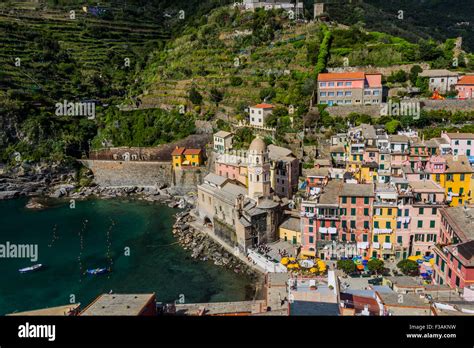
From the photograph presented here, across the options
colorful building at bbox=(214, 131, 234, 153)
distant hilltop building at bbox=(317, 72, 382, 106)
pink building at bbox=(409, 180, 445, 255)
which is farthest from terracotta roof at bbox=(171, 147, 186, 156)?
pink building at bbox=(409, 180, 445, 255)

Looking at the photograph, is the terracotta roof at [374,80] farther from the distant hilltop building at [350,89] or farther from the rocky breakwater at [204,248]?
the rocky breakwater at [204,248]

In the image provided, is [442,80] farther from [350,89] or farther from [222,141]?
[222,141]

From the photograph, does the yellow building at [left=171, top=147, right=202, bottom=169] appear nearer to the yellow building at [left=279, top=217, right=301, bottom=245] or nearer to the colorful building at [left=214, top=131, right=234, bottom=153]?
the colorful building at [left=214, top=131, right=234, bottom=153]

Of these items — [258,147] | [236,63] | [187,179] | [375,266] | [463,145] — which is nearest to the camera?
[375,266]

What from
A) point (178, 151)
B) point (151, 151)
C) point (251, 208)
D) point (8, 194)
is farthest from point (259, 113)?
point (8, 194)

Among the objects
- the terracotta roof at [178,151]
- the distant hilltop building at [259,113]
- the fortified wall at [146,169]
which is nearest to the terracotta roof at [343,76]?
the distant hilltop building at [259,113]
